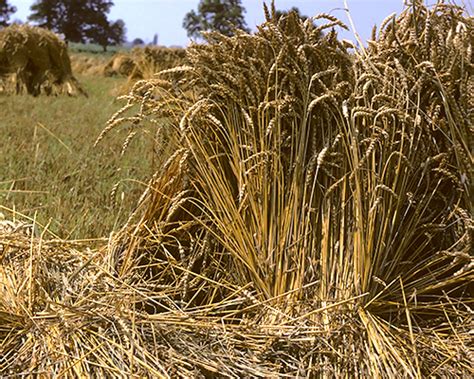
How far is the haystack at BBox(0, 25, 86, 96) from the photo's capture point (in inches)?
361

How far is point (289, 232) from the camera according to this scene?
1.97 metres

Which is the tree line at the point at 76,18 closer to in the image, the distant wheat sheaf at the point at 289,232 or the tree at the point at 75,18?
the tree at the point at 75,18

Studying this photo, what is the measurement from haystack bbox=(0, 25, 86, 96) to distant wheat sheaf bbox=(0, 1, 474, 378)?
7350 mm

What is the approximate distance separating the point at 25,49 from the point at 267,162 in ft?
27.5

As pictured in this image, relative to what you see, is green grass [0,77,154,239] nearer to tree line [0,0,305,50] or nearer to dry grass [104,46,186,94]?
dry grass [104,46,186,94]

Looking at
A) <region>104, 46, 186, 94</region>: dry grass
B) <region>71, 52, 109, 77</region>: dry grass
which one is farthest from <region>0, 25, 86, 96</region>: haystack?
<region>71, 52, 109, 77</region>: dry grass

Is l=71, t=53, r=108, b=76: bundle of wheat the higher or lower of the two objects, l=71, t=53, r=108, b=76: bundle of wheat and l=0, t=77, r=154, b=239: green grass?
the lower

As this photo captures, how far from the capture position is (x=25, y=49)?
954 centimetres

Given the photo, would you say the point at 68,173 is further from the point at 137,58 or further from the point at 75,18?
the point at 75,18

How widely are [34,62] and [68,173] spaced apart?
6249mm

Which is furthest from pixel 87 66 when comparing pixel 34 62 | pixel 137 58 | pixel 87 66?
pixel 34 62

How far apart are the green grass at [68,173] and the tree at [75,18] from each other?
44.4 metres

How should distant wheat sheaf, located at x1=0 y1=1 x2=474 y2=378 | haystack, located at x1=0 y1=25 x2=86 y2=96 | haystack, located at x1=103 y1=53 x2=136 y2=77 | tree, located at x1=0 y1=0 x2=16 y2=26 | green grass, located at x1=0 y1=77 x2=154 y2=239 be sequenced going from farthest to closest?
tree, located at x1=0 y1=0 x2=16 y2=26 < haystack, located at x1=103 y1=53 x2=136 y2=77 < haystack, located at x1=0 y1=25 x2=86 y2=96 < green grass, located at x1=0 y1=77 x2=154 y2=239 < distant wheat sheaf, located at x1=0 y1=1 x2=474 y2=378

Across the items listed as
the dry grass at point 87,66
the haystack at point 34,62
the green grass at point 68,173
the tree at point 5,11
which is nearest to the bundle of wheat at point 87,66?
the dry grass at point 87,66
